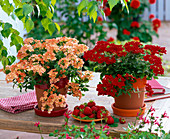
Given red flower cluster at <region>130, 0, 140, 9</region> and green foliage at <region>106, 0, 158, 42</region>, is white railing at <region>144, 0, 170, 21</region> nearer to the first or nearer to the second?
green foliage at <region>106, 0, 158, 42</region>

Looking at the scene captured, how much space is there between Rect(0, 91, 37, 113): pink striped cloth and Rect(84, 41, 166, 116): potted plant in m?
0.38

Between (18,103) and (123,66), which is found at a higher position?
(123,66)

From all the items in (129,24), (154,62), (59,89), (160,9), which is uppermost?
(154,62)

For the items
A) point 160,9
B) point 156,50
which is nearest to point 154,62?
point 156,50

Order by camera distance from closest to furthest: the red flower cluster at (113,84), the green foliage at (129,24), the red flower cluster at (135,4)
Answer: the red flower cluster at (113,84), the red flower cluster at (135,4), the green foliage at (129,24)

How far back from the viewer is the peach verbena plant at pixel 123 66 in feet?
4.19

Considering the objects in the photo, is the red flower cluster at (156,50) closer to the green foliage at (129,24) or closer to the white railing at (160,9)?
the green foliage at (129,24)

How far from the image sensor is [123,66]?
131 cm

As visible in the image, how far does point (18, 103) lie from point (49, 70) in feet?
0.97

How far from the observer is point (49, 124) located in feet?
4.18

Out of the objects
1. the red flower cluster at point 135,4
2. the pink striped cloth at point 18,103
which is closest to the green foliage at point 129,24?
the red flower cluster at point 135,4

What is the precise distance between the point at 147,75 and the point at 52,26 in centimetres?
46

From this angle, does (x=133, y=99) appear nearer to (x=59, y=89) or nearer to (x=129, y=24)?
(x=59, y=89)

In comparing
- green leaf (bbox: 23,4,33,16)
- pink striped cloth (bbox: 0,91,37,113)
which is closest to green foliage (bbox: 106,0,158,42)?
pink striped cloth (bbox: 0,91,37,113)
